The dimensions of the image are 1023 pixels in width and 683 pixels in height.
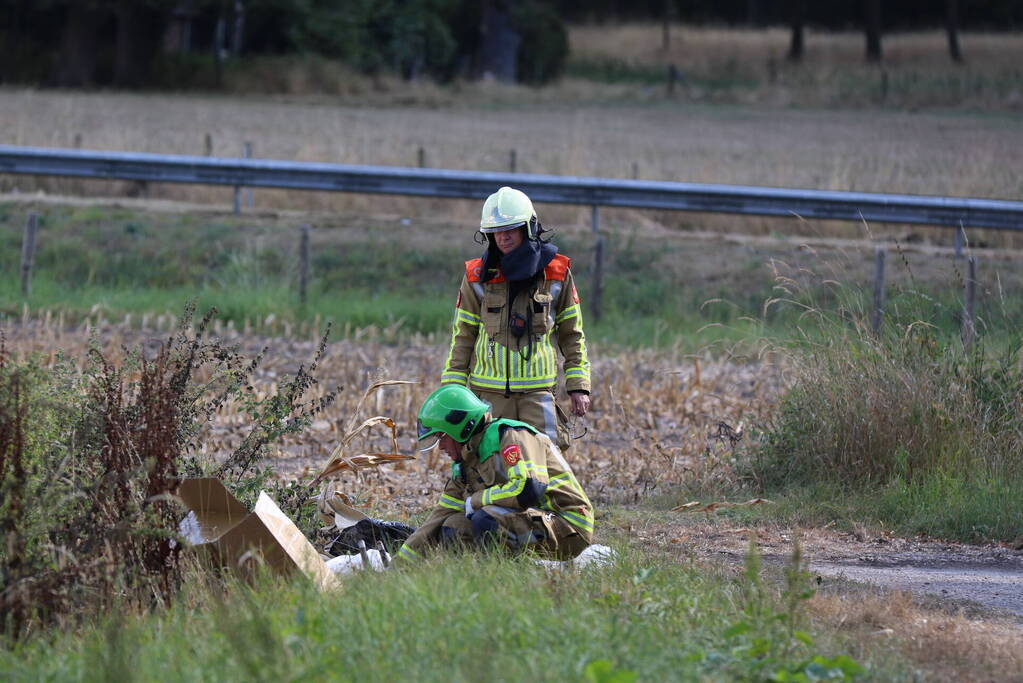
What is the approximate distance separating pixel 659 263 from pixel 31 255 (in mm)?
7889

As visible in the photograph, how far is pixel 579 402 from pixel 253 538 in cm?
189

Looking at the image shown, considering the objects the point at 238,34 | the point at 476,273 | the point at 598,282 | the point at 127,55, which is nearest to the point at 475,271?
the point at 476,273

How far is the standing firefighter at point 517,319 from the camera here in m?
6.60

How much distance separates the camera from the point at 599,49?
59906 millimetres

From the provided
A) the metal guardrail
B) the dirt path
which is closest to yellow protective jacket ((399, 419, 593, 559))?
the dirt path

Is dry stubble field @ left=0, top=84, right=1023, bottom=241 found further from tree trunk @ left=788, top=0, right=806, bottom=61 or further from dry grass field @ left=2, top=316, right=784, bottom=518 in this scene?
tree trunk @ left=788, top=0, right=806, bottom=61

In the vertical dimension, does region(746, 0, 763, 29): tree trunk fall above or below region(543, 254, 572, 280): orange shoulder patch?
above

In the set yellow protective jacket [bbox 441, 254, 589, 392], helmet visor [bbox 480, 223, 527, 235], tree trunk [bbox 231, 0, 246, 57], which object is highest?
tree trunk [bbox 231, 0, 246, 57]

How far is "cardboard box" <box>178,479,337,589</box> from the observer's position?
19.1 ft

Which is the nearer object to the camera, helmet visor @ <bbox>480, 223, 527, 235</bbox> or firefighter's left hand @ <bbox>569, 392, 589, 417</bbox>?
helmet visor @ <bbox>480, 223, 527, 235</bbox>

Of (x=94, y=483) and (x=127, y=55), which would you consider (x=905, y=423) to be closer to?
(x=94, y=483)

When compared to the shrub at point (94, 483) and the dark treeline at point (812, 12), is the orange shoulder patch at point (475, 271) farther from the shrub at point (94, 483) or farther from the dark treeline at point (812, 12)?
the dark treeline at point (812, 12)

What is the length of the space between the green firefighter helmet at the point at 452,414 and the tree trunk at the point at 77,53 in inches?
1598

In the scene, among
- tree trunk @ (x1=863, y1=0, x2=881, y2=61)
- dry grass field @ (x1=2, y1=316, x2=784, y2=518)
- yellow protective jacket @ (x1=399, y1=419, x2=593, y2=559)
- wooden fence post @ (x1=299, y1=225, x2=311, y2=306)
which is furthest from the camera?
tree trunk @ (x1=863, y1=0, x2=881, y2=61)
